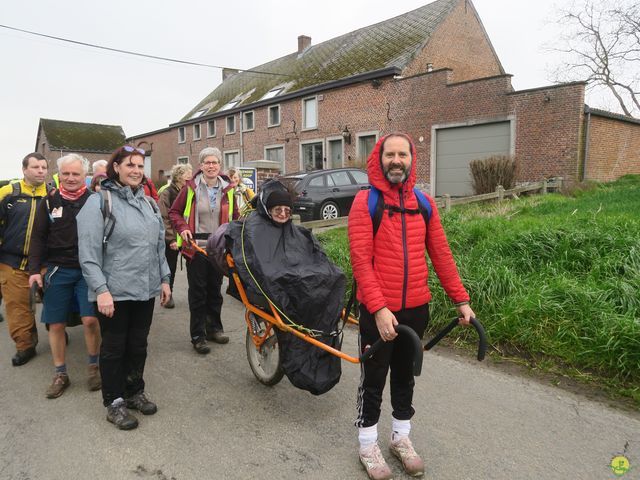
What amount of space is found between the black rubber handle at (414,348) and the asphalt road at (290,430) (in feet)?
2.48

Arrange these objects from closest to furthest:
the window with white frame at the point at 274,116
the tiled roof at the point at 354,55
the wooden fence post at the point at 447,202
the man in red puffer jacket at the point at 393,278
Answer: the man in red puffer jacket at the point at 393,278, the wooden fence post at the point at 447,202, the tiled roof at the point at 354,55, the window with white frame at the point at 274,116

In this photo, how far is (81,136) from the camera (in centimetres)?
5266

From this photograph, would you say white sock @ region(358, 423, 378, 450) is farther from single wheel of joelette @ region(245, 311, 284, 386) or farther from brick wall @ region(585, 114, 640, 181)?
brick wall @ region(585, 114, 640, 181)

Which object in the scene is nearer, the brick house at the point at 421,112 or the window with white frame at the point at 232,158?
the brick house at the point at 421,112

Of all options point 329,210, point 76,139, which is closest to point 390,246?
point 329,210

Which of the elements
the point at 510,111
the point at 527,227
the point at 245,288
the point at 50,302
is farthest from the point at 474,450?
the point at 510,111

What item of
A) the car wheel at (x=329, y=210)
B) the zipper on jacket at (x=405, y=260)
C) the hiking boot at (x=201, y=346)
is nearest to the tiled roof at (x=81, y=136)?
the car wheel at (x=329, y=210)

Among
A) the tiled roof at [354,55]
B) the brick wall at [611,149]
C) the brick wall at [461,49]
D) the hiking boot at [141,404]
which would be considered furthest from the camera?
the tiled roof at [354,55]

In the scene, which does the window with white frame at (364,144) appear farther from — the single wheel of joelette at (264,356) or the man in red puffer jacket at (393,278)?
the man in red puffer jacket at (393,278)

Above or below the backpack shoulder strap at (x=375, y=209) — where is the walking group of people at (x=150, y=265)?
below

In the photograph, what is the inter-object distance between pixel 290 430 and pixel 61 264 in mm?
2327

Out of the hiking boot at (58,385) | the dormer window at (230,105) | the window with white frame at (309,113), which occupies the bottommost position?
the hiking boot at (58,385)

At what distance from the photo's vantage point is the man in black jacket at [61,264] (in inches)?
151

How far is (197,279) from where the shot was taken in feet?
15.9
